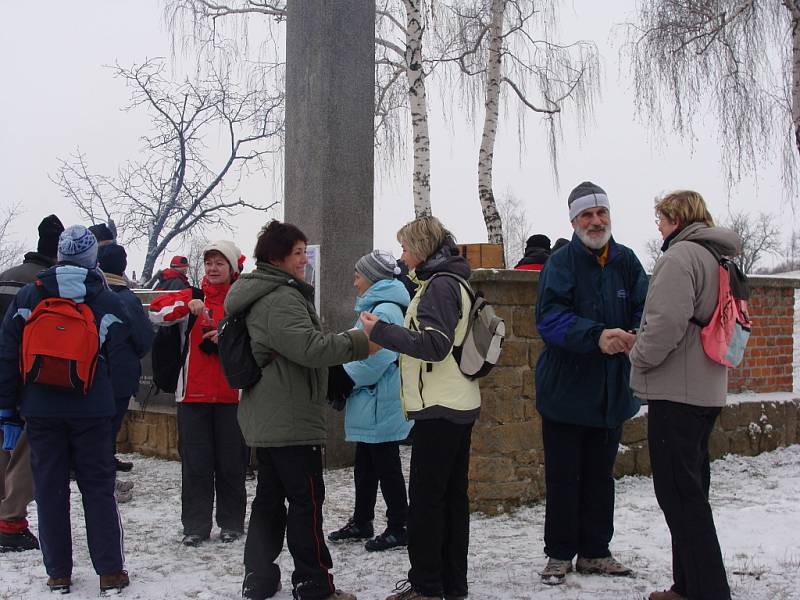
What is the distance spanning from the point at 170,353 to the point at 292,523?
5.98 ft

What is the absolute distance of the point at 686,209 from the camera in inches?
149

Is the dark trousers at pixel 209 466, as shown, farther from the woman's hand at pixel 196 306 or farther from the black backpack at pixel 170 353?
the woman's hand at pixel 196 306

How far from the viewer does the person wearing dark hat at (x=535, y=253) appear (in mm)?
6930

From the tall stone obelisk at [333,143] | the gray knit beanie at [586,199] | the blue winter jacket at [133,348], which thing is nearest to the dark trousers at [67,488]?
the blue winter jacket at [133,348]

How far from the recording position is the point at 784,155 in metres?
12.7

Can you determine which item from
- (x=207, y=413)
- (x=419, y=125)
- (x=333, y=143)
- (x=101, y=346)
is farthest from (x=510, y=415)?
(x=419, y=125)

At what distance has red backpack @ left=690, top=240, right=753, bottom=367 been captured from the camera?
3.60m

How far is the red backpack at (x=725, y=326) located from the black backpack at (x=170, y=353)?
316 centimetres

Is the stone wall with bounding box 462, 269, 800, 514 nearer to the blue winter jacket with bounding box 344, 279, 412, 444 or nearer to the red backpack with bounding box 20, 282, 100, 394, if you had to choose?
the blue winter jacket with bounding box 344, 279, 412, 444

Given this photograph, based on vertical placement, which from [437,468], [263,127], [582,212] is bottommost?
[437,468]

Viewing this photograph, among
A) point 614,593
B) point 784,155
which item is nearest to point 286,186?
point 614,593

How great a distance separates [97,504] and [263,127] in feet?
46.9

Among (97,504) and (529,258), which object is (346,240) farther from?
(97,504)

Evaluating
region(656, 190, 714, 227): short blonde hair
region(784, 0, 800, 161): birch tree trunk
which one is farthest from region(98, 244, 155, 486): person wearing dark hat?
region(784, 0, 800, 161): birch tree trunk
